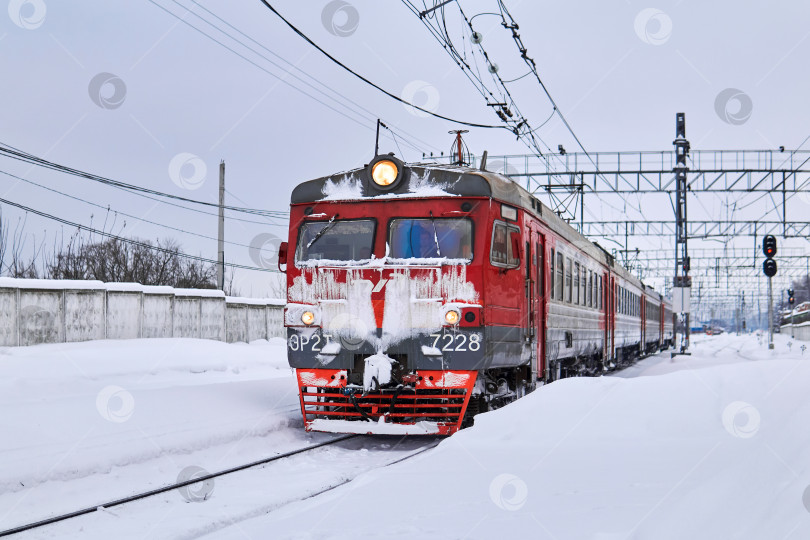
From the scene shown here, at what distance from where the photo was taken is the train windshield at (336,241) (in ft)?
31.3

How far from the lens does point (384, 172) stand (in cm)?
961

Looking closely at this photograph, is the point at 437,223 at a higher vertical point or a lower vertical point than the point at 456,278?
higher

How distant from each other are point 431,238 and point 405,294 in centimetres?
74

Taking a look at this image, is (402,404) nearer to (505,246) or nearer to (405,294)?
(405,294)

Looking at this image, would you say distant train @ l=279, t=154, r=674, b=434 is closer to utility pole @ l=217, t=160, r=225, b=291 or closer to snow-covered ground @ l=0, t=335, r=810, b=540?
snow-covered ground @ l=0, t=335, r=810, b=540

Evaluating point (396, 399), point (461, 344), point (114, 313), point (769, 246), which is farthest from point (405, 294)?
point (769, 246)

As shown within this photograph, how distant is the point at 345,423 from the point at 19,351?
1396cm

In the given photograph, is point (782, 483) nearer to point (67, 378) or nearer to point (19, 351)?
point (67, 378)

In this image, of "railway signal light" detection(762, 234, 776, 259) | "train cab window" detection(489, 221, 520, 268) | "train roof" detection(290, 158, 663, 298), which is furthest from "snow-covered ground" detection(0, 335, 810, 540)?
"railway signal light" detection(762, 234, 776, 259)

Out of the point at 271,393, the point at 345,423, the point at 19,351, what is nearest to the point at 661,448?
the point at 345,423

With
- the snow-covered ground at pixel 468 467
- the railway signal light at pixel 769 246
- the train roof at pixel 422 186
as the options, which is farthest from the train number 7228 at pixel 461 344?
the railway signal light at pixel 769 246

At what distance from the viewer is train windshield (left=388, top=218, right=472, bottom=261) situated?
918 centimetres

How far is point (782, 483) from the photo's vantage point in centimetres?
421

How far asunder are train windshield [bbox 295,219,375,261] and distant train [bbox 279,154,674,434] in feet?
0.05
